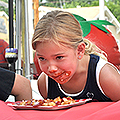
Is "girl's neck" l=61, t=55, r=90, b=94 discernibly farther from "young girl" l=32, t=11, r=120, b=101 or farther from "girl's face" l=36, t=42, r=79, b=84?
"girl's face" l=36, t=42, r=79, b=84

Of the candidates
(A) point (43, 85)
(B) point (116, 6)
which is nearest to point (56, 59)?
(A) point (43, 85)

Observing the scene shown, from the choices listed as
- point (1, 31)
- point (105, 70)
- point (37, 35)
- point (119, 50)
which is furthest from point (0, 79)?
point (1, 31)

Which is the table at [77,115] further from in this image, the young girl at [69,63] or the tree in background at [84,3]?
the tree in background at [84,3]

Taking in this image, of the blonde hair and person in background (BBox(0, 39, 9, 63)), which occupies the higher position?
the blonde hair

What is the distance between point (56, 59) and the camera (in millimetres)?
836

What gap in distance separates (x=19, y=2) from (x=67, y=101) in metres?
1.90

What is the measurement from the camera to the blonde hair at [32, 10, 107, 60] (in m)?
0.85

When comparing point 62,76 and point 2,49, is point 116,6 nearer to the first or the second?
point 2,49

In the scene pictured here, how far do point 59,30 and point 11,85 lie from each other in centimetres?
38

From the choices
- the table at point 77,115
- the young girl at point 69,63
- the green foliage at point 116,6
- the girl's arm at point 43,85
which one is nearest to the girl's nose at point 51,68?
the young girl at point 69,63

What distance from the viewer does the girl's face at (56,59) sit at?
823mm

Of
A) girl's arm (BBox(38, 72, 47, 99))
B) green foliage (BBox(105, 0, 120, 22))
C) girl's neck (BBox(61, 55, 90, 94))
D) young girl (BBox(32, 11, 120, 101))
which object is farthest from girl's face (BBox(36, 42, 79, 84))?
green foliage (BBox(105, 0, 120, 22))

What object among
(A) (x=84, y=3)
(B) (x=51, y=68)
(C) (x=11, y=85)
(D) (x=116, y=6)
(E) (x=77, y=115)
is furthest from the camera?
(A) (x=84, y=3)

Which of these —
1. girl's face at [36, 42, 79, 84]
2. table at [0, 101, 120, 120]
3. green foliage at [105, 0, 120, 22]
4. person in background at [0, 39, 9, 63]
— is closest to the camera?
table at [0, 101, 120, 120]
